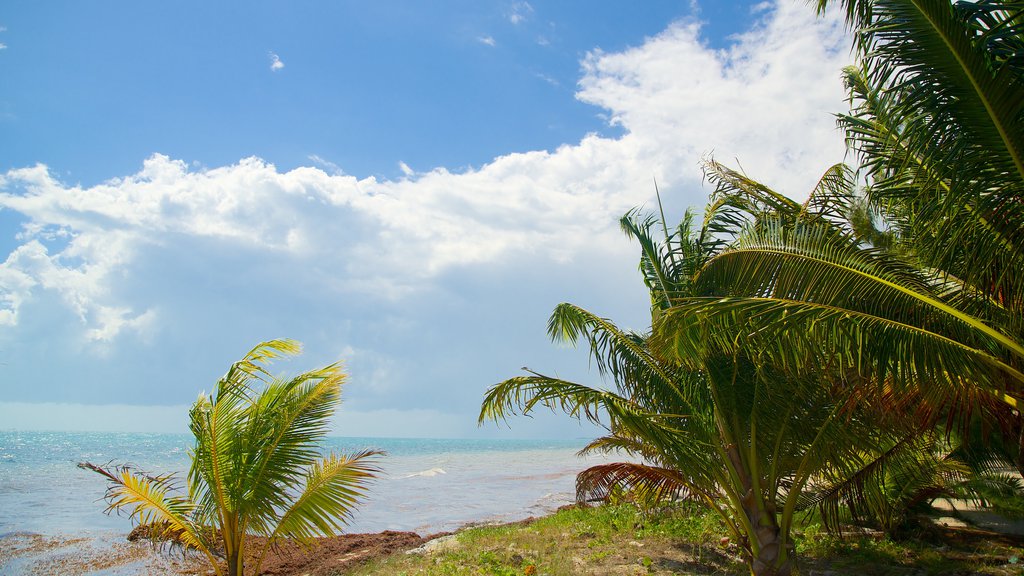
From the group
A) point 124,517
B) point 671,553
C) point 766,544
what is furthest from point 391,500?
point 766,544

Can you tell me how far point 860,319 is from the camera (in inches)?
183

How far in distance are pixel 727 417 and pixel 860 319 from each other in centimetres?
253

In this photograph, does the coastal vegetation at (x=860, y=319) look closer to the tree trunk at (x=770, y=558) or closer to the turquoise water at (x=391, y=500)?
the tree trunk at (x=770, y=558)

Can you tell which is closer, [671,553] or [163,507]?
[163,507]

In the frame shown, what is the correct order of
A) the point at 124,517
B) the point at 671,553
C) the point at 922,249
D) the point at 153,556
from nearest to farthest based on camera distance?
the point at 922,249, the point at 671,553, the point at 153,556, the point at 124,517

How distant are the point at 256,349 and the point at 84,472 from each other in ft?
100

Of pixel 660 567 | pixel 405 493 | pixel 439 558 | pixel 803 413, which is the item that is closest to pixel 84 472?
pixel 405 493

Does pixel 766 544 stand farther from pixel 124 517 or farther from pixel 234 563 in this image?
pixel 124 517

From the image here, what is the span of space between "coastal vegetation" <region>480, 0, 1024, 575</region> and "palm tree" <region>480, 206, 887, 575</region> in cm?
2

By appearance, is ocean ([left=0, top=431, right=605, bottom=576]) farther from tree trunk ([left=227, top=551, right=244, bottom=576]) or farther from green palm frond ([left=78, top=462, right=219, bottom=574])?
tree trunk ([left=227, top=551, right=244, bottom=576])

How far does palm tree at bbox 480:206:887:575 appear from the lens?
659cm

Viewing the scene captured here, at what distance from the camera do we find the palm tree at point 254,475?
731cm

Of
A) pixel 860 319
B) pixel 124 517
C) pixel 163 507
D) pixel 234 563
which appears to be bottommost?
pixel 124 517

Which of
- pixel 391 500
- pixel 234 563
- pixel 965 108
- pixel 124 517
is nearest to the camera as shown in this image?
pixel 965 108
